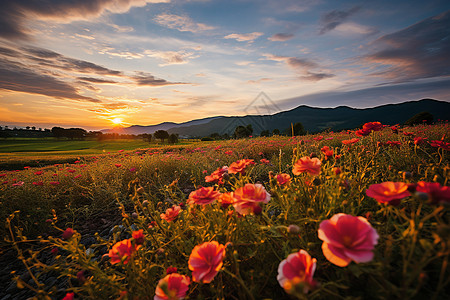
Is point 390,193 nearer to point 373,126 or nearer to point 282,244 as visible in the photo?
point 282,244

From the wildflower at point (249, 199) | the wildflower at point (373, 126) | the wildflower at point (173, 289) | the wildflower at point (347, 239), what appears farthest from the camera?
the wildflower at point (373, 126)

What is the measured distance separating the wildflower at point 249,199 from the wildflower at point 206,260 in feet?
0.79

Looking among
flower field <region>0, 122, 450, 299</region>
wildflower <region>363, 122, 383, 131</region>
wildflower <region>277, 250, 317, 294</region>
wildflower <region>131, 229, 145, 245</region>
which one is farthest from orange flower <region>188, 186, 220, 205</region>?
wildflower <region>363, 122, 383, 131</region>

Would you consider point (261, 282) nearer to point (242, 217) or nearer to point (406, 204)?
point (242, 217)

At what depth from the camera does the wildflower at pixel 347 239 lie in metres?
0.77

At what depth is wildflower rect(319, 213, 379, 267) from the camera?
0.77 metres

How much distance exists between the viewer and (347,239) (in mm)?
839

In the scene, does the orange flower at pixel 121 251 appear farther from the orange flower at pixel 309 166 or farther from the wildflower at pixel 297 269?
the orange flower at pixel 309 166

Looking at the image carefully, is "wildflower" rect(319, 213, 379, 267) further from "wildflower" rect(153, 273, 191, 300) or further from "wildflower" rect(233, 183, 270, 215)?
"wildflower" rect(153, 273, 191, 300)

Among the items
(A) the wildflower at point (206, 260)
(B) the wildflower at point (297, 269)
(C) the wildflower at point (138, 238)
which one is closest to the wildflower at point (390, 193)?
(B) the wildflower at point (297, 269)

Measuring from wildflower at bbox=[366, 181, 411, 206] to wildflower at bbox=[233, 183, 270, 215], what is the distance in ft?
1.87

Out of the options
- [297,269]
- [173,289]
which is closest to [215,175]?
[173,289]

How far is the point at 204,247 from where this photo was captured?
1.05m

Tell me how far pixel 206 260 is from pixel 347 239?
27.7 inches
